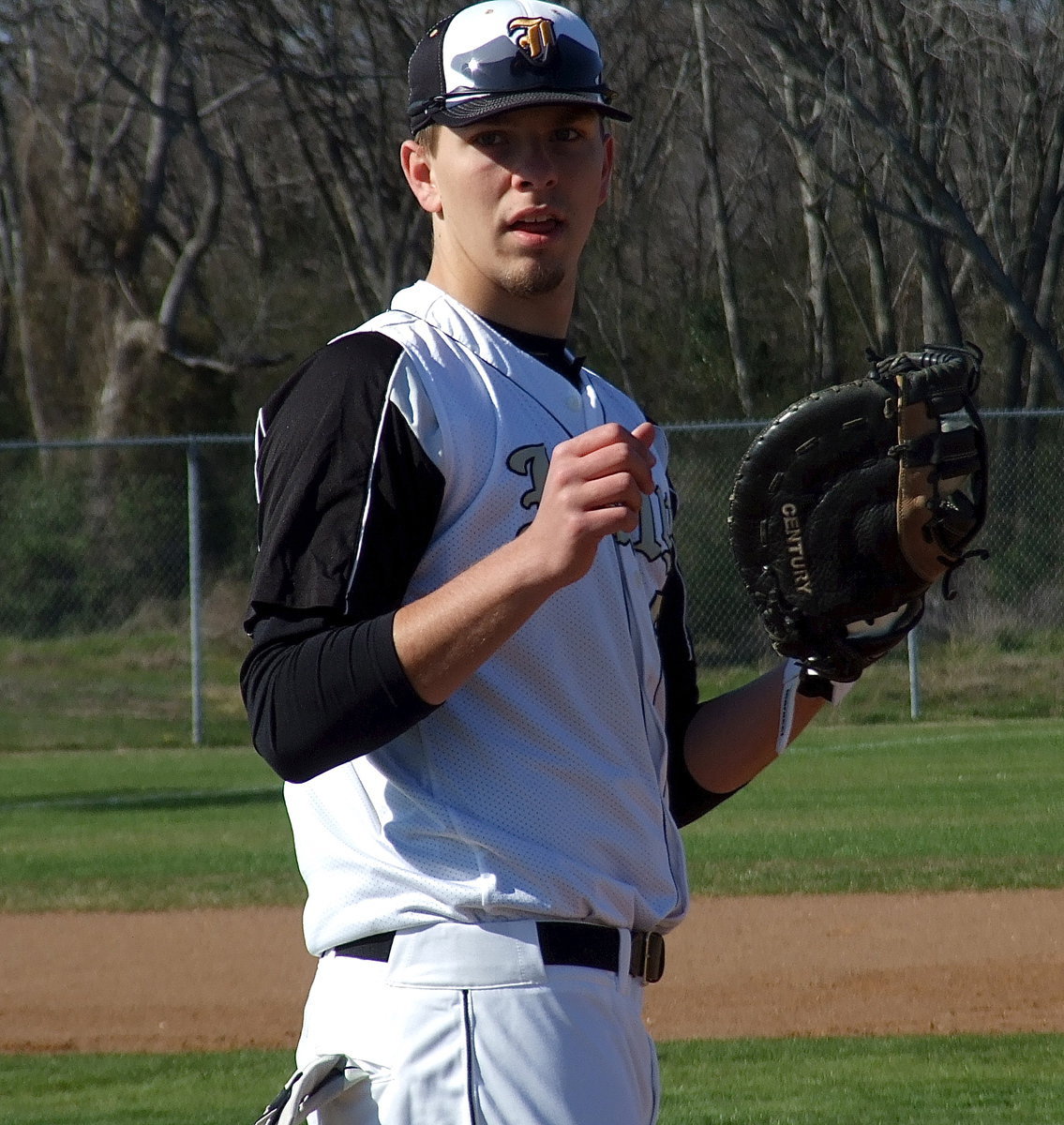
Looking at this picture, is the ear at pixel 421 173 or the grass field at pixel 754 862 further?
the grass field at pixel 754 862

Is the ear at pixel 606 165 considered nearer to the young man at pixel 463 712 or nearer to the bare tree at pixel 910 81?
the young man at pixel 463 712

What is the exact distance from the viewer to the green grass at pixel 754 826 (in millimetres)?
8344

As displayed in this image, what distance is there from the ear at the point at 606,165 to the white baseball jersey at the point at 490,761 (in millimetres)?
289

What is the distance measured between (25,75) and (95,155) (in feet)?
9.69

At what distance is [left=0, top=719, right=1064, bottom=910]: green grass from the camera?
8.34 metres

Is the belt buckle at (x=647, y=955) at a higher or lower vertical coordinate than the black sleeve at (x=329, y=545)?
lower

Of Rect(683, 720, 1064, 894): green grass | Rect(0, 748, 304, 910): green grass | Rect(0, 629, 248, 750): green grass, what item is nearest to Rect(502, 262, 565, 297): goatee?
Rect(683, 720, 1064, 894): green grass

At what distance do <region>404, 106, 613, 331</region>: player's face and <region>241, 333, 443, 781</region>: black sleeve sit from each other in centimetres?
20

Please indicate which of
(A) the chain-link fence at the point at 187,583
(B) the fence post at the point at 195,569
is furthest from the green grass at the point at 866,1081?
(B) the fence post at the point at 195,569

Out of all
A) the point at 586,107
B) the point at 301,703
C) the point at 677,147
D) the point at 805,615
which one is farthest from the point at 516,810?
the point at 677,147

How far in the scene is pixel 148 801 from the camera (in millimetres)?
10945

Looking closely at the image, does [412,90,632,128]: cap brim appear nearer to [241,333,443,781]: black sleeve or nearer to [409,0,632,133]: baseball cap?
[409,0,632,133]: baseball cap

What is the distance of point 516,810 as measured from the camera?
1.99 m

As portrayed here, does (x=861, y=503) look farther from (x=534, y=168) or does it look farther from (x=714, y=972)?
(x=714, y=972)
